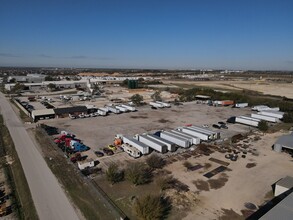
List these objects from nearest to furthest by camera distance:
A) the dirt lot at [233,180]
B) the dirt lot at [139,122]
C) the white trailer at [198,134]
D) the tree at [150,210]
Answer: the tree at [150,210] → the dirt lot at [233,180] → the white trailer at [198,134] → the dirt lot at [139,122]

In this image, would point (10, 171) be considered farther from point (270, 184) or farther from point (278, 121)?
point (278, 121)

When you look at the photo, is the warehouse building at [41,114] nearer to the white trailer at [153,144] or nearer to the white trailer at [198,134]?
the white trailer at [153,144]

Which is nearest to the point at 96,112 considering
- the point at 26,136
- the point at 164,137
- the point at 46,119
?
the point at 46,119

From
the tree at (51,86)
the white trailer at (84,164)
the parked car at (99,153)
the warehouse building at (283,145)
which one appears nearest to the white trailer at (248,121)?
the warehouse building at (283,145)

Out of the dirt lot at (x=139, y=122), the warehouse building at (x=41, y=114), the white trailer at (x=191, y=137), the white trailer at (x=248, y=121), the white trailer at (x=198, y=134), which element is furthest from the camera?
the warehouse building at (x=41, y=114)

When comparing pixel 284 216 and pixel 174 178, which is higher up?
pixel 284 216

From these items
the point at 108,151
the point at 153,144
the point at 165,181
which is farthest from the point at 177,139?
the point at 165,181
